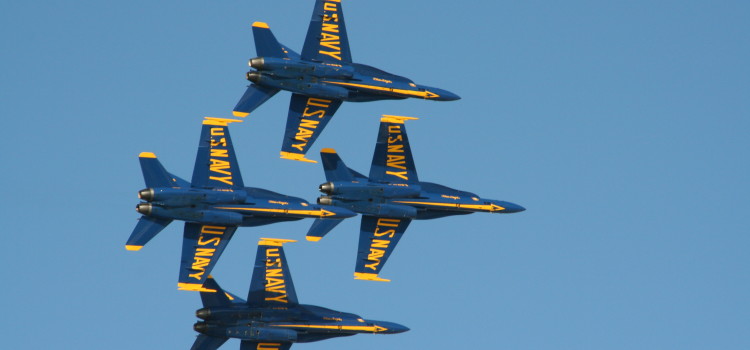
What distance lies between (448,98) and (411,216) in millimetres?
7917

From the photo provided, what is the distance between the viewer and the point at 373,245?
409ft

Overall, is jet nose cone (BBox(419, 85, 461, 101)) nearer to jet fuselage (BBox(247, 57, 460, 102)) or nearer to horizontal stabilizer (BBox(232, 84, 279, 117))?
jet fuselage (BBox(247, 57, 460, 102))

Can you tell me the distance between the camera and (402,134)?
4899 inches

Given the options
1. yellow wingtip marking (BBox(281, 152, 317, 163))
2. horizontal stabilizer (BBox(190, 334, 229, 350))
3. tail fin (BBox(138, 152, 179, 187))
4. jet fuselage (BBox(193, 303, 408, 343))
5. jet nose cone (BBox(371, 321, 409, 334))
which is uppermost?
yellow wingtip marking (BBox(281, 152, 317, 163))

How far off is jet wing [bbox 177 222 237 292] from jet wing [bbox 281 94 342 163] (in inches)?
269

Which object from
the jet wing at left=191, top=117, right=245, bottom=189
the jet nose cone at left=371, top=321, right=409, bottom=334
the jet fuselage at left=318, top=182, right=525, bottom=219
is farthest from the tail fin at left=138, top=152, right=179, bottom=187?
the jet nose cone at left=371, top=321, right=409, bottom=334

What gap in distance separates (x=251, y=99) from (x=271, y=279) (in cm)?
1098

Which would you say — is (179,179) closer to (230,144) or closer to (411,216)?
(230,144)

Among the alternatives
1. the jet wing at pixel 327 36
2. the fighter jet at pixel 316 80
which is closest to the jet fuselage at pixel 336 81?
the fighter jet at pixel 316 80

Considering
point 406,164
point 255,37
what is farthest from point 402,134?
point 255,37

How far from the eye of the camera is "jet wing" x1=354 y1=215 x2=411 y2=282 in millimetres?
124562

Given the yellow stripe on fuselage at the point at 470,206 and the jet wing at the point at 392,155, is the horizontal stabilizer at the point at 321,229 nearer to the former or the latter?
the jet wing at the point at 392,155

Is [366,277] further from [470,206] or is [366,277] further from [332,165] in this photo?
[470,206]

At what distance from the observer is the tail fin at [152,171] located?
117938 mm
